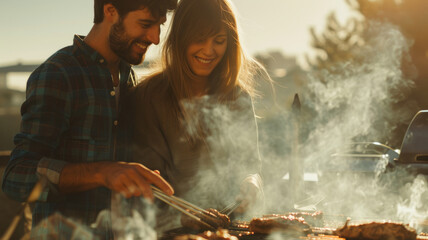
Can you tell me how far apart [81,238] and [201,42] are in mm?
1662

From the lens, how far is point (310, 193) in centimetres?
561

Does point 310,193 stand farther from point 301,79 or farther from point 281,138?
Answer: point 301,79

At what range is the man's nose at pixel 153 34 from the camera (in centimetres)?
286

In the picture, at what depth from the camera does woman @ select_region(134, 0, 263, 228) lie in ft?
10.7

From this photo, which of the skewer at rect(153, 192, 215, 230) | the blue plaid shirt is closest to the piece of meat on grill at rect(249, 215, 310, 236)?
the skewer at rect(153, 192, 215, 230)

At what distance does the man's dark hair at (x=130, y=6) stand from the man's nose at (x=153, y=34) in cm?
9

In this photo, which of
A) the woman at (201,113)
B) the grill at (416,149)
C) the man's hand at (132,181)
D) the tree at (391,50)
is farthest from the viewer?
the tree at (391,50)

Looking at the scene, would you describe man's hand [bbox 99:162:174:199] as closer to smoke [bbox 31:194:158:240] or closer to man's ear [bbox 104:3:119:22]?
smoke [bbox 31:194:158:240]

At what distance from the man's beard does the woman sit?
47cm

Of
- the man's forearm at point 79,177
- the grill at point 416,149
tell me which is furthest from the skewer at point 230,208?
the grill at point 416,149

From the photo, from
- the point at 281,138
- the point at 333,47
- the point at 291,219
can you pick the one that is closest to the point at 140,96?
the point at 291,219

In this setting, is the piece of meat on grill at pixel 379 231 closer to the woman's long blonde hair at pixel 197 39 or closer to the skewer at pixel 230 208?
the skewer at pixel 230 208

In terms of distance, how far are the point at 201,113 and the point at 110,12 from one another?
4.01 feet

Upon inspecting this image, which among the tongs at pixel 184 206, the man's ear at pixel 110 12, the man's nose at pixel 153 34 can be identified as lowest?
the tongs at pixel 184 206
